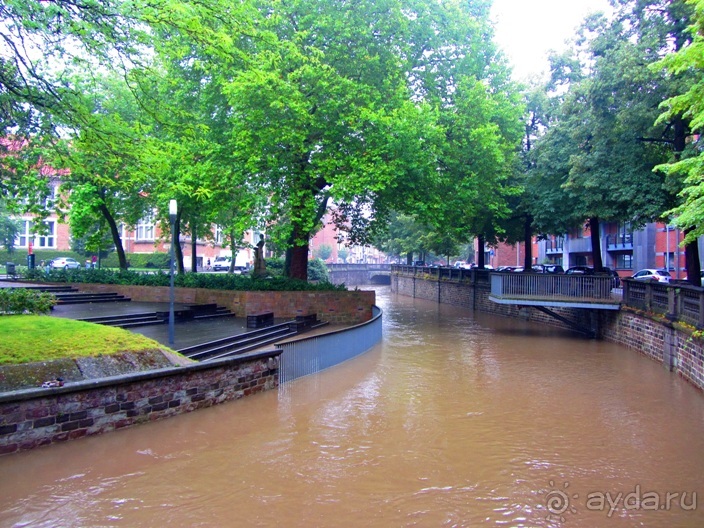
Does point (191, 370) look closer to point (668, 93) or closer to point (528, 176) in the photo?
point (668, 93)

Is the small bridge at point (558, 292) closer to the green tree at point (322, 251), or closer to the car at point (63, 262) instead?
the car at point (63, 262)

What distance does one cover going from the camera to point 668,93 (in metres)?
17.6

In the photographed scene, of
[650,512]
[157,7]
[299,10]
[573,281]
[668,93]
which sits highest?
[299,10]

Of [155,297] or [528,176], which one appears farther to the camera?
[528,176]

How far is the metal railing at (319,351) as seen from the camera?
40.4 feet

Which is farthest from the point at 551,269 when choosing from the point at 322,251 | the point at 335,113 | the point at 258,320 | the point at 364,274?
the point at 322,251

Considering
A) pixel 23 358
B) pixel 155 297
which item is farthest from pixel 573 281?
pixel 23 358

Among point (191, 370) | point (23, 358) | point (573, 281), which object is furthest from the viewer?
point (573, 281)

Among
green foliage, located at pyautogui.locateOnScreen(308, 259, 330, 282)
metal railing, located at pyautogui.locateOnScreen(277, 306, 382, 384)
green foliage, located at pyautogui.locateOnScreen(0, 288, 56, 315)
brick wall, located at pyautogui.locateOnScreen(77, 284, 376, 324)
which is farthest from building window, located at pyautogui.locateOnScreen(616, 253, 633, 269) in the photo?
green foliage, located at pyautogui.locateOnScreen(0, 288, 56, 315)

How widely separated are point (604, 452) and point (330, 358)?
7155mm

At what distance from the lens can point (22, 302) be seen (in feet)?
36.6

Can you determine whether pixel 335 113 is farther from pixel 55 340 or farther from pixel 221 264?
pixel 221 264

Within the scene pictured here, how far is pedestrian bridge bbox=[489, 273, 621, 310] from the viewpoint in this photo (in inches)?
787

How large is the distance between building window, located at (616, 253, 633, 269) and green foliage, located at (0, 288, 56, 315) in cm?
4797
